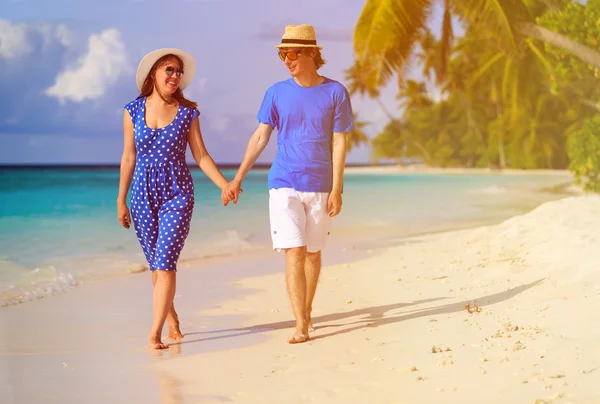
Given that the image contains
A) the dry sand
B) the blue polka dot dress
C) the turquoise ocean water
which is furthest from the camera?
the turquoise ocean water

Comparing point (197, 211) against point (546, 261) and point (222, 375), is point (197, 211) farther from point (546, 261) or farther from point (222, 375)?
point (222, 375)

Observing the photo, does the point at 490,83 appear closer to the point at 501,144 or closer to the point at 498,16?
the point at 501,144

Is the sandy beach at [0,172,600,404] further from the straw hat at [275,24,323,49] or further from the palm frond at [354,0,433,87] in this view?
the palm frond at [354,0,433,87]

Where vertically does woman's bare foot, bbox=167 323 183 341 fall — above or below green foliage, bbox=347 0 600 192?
below

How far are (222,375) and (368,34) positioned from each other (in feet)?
31.8

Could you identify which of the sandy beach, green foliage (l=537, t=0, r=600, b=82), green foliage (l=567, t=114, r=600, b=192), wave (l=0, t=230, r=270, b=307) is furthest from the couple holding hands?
green foliage (l=567, t=114, r=600, b=192)

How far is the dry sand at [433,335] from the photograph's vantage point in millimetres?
3877

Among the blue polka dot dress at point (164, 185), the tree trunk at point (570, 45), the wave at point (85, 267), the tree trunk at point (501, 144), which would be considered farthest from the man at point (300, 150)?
the tree trunk at point (501, 144)

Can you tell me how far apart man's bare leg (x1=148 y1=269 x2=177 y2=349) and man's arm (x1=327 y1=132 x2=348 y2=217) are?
0.96 m

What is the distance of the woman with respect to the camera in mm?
4863

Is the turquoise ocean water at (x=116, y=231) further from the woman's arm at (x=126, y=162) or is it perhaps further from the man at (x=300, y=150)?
the man at (x=300, y=150)

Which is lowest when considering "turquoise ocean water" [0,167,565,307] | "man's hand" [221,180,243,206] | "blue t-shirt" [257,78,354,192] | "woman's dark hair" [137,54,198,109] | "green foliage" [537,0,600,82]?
"turquoise ocean water" [0,167,565,307]

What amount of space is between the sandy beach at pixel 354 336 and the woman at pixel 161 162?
53 cm

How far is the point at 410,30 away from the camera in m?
13.6
